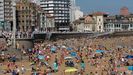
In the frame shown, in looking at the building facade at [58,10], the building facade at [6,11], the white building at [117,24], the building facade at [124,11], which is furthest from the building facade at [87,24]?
the building facade at [6,11]

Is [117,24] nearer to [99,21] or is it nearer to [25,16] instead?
[99,21]

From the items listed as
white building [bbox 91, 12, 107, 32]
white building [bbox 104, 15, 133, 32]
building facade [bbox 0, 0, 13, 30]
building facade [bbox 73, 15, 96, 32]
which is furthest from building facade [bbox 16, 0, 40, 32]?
white building [bbox 104, 15, 133, 32]

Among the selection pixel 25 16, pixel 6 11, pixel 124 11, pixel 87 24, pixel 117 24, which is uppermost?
→ pixel 6 11

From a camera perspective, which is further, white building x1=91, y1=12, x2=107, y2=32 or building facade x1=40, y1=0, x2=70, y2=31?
building facade x1=40, y1=0, x2=70, y2=31

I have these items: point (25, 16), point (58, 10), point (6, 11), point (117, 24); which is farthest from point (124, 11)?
point (25, 16)

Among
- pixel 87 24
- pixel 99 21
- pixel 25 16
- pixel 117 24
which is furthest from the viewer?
pixel 87 24

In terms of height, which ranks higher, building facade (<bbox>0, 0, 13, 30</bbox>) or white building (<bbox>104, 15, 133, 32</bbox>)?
building facade (<bbox>0, 0, 13, 30</bbox>)

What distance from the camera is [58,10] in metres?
137

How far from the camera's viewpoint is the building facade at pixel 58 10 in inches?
5315

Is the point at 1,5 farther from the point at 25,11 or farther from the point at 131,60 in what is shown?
the point at 131,60

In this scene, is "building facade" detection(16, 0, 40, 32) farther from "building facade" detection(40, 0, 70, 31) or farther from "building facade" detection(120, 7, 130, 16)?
"building facade" detection(120, 7, 130, 16)

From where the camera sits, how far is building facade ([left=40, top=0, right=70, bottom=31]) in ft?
443

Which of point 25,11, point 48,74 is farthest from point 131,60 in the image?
point 25,11

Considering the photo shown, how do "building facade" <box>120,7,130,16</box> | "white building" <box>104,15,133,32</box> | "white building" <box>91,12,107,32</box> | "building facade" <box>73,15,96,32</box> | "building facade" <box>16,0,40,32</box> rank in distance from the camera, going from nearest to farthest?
"building facade" <box>16,0,40,32</box>, "white building" <box>104,15,133,32</box>, "white building" <box>91,12,107,32</box>, "building facade" <box>73,15,96,32</box>, "building facade" <box>120,7,130,16</box>
